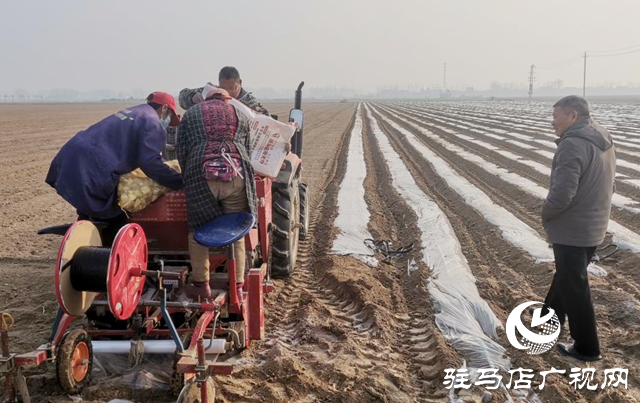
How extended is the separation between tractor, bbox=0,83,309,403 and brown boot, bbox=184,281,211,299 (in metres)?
0.05

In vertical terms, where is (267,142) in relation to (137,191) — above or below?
above

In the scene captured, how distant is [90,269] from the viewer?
9.81 feet

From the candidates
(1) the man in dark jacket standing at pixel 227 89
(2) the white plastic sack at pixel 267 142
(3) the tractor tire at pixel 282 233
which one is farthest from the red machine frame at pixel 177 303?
(1) the man in dark jacket standing at pixel 227 89

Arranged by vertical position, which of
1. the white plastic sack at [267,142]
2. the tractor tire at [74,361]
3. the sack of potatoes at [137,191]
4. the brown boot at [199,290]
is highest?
the white plastic sack at [267,142]

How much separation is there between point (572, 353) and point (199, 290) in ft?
8.34

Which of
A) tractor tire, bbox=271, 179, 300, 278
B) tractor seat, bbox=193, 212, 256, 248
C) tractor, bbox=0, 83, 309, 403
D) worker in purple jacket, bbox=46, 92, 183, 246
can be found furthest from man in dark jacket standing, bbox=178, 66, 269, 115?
→ tractor seat, bbox=193, 212, 256, 248

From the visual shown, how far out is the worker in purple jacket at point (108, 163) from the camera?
336cm

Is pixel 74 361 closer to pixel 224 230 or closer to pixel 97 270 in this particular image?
pixel 97 270

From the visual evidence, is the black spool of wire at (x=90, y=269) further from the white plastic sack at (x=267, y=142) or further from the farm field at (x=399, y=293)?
the white plastic sack at (x=267, y=142)

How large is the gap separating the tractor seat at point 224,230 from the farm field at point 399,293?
92cm

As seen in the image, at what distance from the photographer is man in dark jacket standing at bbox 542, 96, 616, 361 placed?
3.67 meters

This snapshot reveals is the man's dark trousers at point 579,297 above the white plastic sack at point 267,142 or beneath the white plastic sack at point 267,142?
beneath

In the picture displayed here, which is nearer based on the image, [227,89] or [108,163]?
[108,163]

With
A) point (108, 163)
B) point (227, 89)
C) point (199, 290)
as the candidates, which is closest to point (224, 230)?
point (199, 290)
